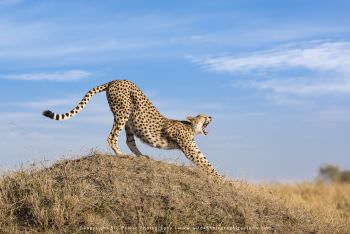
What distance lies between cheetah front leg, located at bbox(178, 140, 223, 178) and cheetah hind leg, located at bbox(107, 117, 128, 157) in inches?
43.8

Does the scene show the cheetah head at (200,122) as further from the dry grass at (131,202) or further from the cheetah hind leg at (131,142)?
the dry grass at (131,202)

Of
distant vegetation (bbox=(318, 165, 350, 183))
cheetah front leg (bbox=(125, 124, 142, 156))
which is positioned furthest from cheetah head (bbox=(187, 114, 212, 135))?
distant vegetation (bbox=(318, 165, 350, 183))

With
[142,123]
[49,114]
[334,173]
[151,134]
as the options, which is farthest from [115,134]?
[334,173]

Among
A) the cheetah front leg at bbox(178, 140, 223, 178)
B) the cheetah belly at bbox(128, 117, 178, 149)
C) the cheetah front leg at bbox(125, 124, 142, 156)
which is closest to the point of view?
the cheetah front leg at bbox(178, 140, 223, 178)

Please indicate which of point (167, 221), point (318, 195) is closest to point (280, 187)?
point (318, 195)

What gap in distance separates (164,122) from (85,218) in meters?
3.73

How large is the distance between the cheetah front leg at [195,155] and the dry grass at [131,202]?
0.99m

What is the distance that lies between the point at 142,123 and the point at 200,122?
121 centimetres

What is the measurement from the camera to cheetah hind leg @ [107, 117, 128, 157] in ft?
34.0

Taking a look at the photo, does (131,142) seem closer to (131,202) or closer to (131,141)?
(131,141)

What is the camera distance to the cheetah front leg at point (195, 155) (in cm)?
1062

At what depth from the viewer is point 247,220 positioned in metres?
8.19

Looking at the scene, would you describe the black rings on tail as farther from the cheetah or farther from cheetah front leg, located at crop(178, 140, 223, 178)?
cheetah front leg, located at crop(178, 140, 223, 178)

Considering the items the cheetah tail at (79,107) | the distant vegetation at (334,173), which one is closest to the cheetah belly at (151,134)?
the cheetah tail at (79,107)
